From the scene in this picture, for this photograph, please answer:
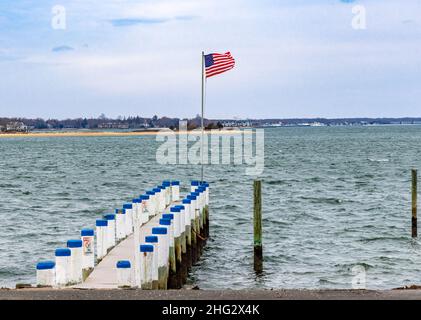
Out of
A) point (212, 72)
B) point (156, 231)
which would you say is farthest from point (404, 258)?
point (156, 231)

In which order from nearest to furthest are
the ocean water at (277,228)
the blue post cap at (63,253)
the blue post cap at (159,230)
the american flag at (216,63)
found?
the blue post cap at (63,253), the blue post cap at (159,230), the ocean water at (277,228), the american flag at (216,63)

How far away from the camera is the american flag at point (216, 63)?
85.1 feet

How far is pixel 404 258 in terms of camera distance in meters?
22.4

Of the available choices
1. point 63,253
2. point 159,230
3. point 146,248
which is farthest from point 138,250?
point 159,230

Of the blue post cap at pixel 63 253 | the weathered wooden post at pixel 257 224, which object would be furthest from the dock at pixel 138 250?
the weathered wooden post at pixel 257 224

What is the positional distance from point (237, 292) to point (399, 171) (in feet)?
192

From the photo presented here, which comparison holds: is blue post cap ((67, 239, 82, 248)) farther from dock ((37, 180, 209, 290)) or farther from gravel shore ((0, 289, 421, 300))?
gravel shore ((0, 289, 421, 300))

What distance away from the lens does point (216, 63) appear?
26.0 m

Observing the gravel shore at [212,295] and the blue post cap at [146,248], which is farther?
the blue post cap at [146,248]

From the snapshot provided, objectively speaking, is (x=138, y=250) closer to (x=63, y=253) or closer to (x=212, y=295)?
(x=63, y=253)

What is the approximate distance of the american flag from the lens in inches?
1021

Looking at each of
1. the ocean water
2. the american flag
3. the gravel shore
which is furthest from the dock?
the american flag

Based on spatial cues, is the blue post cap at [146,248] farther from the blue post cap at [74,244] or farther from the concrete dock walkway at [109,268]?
the blue post cap at [74,244]
